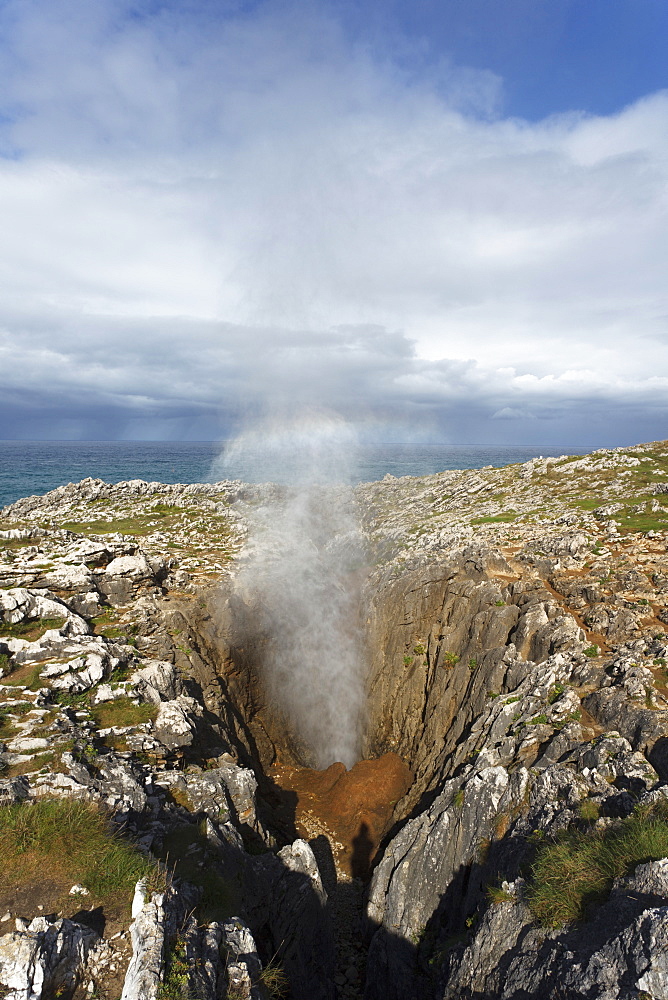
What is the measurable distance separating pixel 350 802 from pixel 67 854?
2076cm

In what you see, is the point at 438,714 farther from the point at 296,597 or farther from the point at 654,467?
the point at 654,467

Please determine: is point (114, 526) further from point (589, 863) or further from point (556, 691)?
point (589, 863)

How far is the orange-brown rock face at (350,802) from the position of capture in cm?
2477

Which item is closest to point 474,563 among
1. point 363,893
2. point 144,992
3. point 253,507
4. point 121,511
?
point 363,893

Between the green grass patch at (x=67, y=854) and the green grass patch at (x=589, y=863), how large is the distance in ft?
30.9

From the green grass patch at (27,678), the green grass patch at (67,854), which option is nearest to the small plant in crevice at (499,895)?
the green grass patch at (67,854)

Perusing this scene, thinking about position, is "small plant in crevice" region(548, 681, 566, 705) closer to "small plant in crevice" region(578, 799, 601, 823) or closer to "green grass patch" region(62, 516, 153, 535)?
"small plant in crevice" region(578, 799, 601, 823)

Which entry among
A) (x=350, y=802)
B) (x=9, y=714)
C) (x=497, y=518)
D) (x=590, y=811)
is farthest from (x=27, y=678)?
(x=497, y=518)

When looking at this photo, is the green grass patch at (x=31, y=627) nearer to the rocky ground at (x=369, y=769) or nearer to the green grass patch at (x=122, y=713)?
the rocky ground at (x=369, y=769)

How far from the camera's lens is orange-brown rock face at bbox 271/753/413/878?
2477cm

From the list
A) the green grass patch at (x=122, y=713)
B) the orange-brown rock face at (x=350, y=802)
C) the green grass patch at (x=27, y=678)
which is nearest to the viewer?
the green grass patch at (x=122, y=713)

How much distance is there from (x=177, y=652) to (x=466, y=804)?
17856 millimetres

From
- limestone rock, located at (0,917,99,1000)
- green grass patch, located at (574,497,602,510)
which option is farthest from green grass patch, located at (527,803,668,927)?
green grass patch, located at (574,497,602,510)

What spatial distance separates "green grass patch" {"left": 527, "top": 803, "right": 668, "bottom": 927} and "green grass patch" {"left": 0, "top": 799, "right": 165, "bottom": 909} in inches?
371
